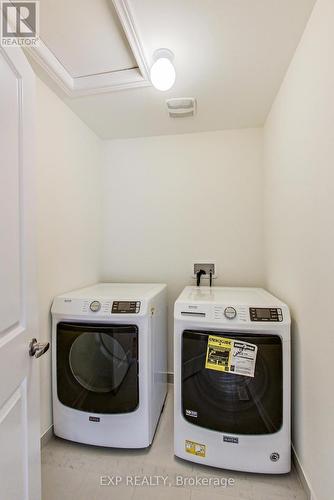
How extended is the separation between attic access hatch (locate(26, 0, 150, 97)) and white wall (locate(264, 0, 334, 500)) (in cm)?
86

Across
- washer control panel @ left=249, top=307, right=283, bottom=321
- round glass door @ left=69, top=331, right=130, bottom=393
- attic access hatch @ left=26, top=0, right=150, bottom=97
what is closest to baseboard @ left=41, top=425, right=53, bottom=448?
round glass door @ left=69, top=331, right=130, bottom=393

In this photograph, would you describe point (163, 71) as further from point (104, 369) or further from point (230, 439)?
point (230, 439)

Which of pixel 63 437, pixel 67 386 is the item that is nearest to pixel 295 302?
pixel 67 386

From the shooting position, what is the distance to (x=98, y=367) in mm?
1568

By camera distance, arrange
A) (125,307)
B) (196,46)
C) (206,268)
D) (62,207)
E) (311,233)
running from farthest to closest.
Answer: (206,268) < (62,207) < (125,307) < (196,46) < (311,233)

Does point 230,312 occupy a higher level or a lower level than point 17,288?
lower

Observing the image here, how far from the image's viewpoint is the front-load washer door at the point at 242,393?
4.50 feet

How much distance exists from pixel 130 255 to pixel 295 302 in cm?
148

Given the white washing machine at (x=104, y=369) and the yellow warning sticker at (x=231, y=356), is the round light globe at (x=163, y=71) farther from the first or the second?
the yellow warning sticker at (x=231, y=356)

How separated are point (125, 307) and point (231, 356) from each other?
2.18 feet

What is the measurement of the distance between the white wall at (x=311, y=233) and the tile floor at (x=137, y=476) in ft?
0.80

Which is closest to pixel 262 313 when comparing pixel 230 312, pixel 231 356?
pixel 230 312

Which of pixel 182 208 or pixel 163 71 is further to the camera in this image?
pixel 182 208

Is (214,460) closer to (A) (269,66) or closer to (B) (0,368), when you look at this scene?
(B) (0,368)
